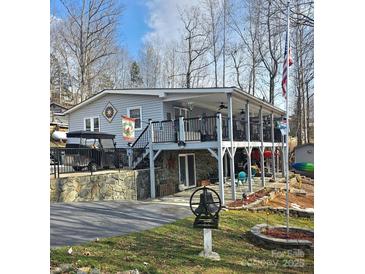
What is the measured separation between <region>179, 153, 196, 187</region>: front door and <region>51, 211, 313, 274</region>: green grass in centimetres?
335

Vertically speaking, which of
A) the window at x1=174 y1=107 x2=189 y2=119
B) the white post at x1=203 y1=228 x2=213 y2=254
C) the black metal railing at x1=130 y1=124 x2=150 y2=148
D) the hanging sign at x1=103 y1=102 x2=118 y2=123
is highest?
the window at x1=174 y1=107 x2=189 y2=119

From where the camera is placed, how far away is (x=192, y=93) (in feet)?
17.6

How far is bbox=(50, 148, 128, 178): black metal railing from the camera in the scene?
4.22m

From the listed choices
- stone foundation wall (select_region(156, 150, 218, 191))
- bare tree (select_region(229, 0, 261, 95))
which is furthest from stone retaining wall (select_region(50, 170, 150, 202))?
bare tree (select_region(229, 0, 261, 95))

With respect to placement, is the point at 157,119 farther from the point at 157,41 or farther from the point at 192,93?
the point at 157,41

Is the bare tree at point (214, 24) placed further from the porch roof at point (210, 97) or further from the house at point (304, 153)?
the porch roof at point (210, 97)

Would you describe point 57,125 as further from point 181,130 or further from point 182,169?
point 182,169

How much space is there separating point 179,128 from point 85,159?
2120 mm

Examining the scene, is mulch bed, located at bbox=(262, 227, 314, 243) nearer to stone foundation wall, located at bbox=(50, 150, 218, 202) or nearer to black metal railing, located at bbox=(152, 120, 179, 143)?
stone foundation wall, located at bbox=(50, 150, 218, 202)

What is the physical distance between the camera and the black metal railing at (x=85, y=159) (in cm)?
422

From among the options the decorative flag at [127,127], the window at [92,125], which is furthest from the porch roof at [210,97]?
the window at [92,125]

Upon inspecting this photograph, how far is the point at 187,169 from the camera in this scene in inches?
282

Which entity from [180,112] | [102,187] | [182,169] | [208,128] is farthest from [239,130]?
[102,187]
